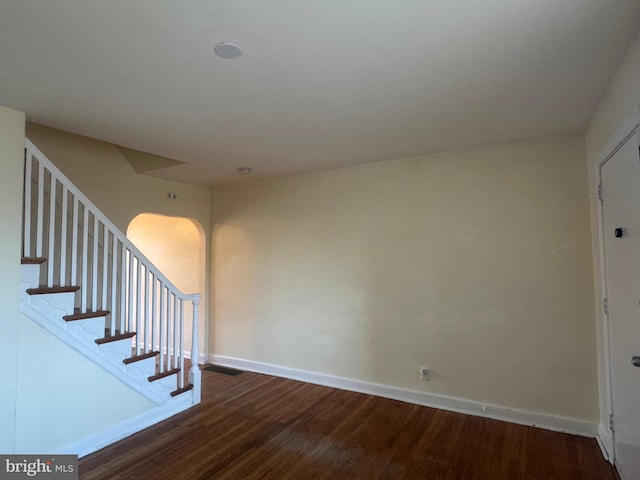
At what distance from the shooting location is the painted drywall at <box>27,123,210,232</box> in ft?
10.7

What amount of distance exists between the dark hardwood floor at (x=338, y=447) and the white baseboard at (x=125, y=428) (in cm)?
7

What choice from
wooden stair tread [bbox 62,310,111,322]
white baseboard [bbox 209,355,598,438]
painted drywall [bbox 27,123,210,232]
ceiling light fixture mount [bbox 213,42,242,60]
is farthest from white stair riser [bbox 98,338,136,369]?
ceiling light fixture mount [bbox 213,42,242,60]

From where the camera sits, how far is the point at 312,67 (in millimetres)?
1828

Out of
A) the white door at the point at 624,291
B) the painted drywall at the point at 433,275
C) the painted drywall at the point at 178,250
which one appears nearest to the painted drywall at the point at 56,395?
the painted drywall at the point at 433,275

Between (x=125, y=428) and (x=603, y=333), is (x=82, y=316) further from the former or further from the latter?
(x=603, y=333)

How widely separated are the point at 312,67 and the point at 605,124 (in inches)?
77.9

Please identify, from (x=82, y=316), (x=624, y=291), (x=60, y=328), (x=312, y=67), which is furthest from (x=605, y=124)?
(x=60, y=328)

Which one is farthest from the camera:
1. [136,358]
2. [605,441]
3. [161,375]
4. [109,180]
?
[109,180]

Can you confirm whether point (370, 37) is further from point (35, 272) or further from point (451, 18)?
point (35, 272)

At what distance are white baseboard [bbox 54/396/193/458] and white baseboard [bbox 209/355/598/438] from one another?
1186 mm

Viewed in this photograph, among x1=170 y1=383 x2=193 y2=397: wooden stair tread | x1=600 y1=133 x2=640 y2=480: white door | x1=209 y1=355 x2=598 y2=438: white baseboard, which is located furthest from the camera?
x1=170 y1=383 x2=193 y2=397: wooden stair tread

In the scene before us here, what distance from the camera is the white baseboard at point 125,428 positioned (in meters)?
2.53

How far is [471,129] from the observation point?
2.77 m

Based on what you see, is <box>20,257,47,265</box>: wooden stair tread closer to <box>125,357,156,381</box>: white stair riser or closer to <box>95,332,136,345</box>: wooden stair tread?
<box>95,332,136,345</box>: wooden stair tread
